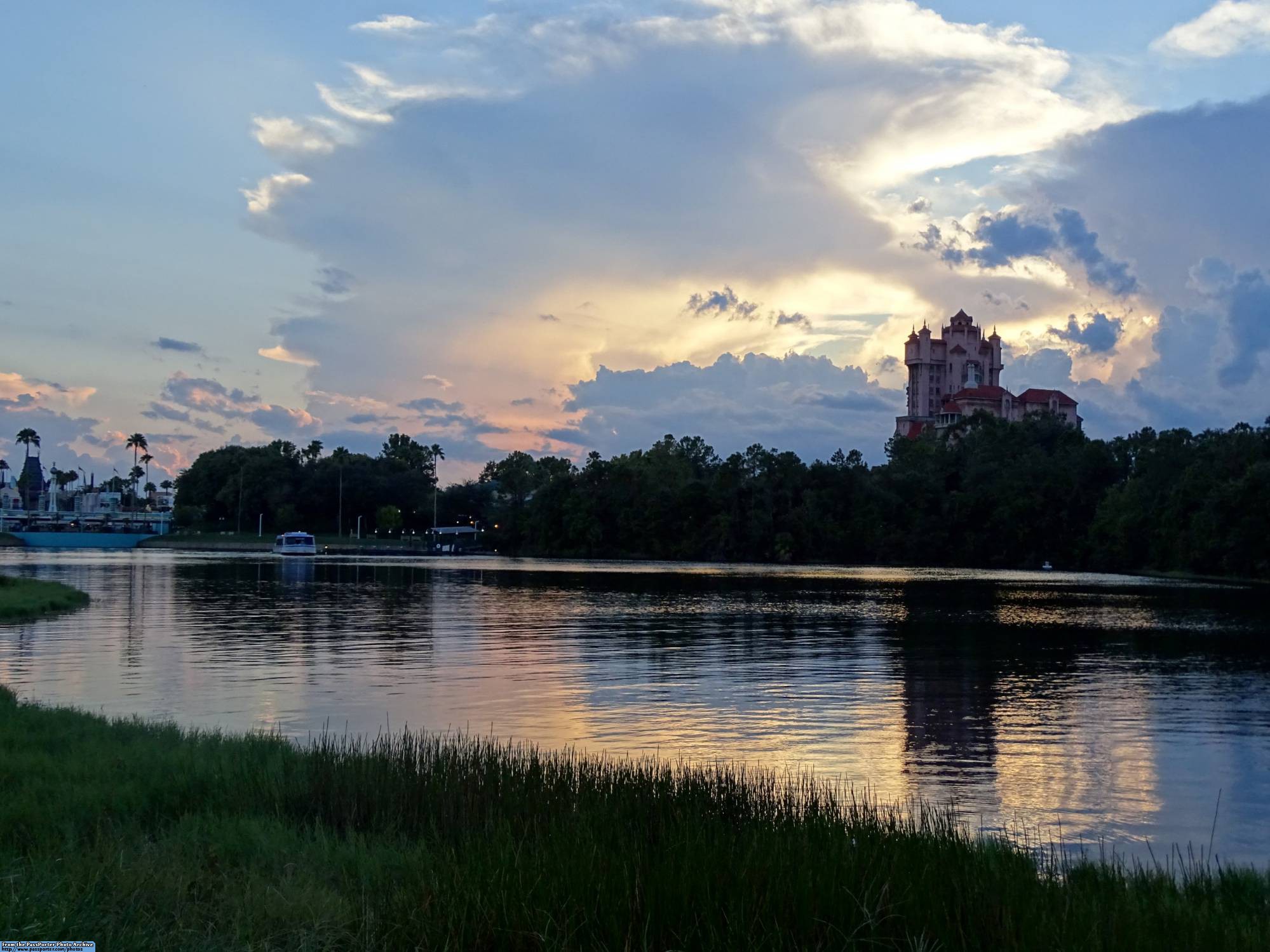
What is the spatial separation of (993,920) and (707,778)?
531cm

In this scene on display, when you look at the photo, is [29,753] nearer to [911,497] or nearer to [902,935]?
[902,935]

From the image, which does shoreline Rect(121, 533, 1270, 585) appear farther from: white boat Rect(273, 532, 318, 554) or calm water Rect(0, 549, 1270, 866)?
calm water Rect(0, 549, 1270, 866)

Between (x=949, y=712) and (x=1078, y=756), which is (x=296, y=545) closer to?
(x=949, y=712)

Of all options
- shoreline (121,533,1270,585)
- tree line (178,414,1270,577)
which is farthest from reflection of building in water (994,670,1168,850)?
tree line (178,414,1270,577)

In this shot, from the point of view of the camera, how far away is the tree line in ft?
420

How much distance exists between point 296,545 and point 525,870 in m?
160

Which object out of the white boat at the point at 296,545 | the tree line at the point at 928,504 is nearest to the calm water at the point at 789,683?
the tree line at the point at 928,504

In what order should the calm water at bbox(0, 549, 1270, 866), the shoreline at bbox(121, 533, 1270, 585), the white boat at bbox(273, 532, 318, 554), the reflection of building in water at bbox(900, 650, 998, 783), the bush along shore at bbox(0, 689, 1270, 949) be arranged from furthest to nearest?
the white boat at bbox(273, 532, 318, 554)
the shoreline at bbox(121, 533, 1270, 585)
the reflection of building in water at bbox(900, 650, 998, 783)
the calm water at bbox(0, 549, 1270, 866)
the bush along shore at bbox(0, 689, 1270, 949)

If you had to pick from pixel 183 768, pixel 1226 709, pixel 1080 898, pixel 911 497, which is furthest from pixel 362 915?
pixel 911 497

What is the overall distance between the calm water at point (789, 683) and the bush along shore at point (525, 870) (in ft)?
19.4

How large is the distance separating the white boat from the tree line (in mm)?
36544

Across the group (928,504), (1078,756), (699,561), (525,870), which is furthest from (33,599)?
(928,504)

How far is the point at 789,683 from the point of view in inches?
1250

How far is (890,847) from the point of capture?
1001 cm
